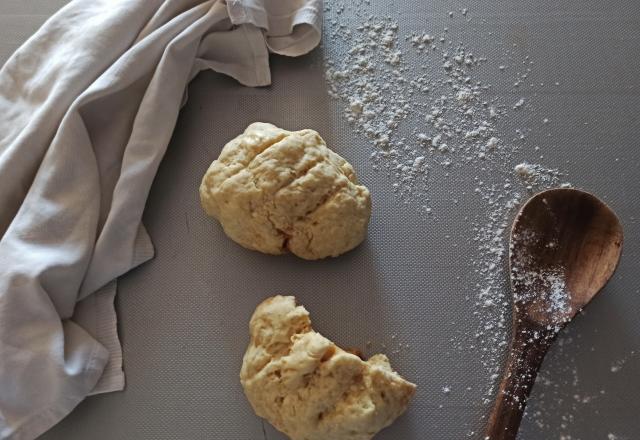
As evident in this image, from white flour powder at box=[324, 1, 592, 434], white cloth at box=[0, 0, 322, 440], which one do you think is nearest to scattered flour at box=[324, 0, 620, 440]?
white flour powder at box=[324, 1, 592, 434]

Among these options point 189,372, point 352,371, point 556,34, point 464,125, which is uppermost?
point 556,34

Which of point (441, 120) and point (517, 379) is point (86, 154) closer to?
point (441, 120)

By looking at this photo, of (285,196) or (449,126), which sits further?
(449,126)

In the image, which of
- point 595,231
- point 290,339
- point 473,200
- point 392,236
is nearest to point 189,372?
point 290,339

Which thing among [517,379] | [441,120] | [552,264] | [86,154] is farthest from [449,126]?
[86,154]

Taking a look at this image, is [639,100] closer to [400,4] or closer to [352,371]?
[400,4]

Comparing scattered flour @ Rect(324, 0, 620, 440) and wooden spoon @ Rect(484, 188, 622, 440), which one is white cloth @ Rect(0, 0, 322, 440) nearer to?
scattered flour @ Rect(324, 0, 620, 440)

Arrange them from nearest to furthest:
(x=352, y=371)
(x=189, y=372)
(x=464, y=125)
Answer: (x=352, y=371)
(x=189, y=372)
(x=464, y=125)
